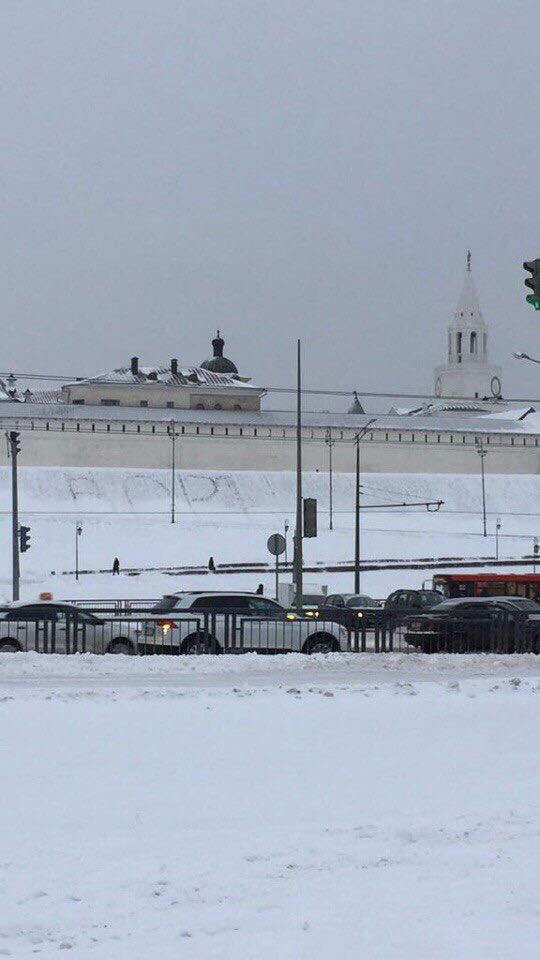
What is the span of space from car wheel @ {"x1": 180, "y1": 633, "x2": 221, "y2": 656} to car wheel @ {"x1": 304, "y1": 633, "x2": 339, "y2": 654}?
5.44ft

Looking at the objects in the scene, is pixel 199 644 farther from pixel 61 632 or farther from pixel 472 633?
pixel 472 633

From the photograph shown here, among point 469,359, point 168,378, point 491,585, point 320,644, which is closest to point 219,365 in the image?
point 168,378

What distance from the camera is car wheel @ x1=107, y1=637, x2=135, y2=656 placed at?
20.8 meters

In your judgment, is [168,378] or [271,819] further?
[168,378]

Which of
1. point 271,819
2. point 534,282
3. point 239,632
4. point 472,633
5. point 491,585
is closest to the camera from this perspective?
point 271,819

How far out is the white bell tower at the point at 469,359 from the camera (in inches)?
6201

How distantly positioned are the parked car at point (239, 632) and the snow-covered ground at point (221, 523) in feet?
86.2

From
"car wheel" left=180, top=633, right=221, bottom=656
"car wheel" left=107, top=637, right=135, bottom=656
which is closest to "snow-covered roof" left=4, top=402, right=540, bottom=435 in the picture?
"car wheel" left=107, top=637, right=135, bottom=656

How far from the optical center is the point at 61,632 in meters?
20.9

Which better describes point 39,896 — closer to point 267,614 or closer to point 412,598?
point 267,614

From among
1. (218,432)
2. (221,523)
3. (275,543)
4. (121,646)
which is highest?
(218,432)

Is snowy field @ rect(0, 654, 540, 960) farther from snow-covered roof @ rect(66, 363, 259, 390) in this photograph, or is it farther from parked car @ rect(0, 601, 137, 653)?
snow-covered roof @ rect(66, 363, 259, 390)

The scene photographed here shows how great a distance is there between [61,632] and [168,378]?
319 ft

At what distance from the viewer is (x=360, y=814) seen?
1014cm
